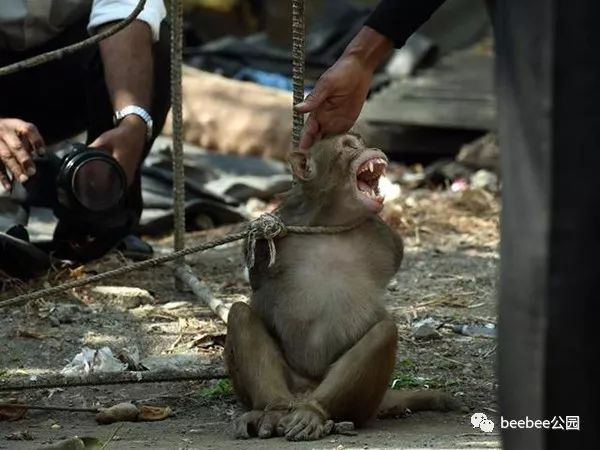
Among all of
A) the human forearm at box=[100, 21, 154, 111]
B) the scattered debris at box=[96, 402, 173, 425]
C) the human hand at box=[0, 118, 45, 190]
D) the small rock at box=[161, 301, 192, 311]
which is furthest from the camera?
the human forearm at box=[100, 21, 154, 111]

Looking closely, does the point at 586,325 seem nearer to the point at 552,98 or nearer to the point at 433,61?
the point at 552,98

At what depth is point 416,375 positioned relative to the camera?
4.73 meters

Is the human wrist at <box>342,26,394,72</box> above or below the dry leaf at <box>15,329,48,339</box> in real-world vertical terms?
above

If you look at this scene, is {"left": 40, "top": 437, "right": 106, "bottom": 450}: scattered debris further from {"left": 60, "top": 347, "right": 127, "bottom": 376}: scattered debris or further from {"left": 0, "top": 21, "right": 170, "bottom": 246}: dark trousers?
{"left": 0, "top": 21, "right": 170, "bottom": 246}: dark trousers

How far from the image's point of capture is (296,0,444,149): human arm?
13.4 feet

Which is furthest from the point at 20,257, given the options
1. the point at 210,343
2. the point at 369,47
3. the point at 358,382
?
the point at 358,382

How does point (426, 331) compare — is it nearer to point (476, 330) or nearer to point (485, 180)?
point (476, 330)

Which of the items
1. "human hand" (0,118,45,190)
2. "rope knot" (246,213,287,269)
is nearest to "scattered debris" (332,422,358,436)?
"rope knot" (246,213,287,269)

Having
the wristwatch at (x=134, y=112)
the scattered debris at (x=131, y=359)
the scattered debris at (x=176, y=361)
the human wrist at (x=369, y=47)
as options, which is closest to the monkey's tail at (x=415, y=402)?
the scattered debris at (x=176, y=361)

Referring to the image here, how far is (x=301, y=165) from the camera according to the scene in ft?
14.5

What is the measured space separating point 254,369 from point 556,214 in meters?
1.89

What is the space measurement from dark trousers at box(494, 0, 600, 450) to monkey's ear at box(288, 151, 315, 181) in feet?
6.71

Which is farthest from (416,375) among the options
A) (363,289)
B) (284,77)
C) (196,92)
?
(284,77)

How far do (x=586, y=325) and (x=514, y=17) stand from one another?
22.1 inches
